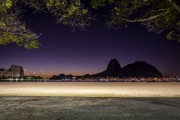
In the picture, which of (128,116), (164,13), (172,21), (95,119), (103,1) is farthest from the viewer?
(172,21)

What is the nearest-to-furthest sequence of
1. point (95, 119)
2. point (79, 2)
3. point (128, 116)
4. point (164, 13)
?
point (95, 119) < point (128, 116) < point (79, 2) < point (164, 13)

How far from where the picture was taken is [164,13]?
522 inches

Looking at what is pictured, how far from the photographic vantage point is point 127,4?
13.4 metres

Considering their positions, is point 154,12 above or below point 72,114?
above

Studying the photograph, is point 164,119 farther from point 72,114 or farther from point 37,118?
point 37,118

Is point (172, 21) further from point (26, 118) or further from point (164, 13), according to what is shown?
point (26, 118)

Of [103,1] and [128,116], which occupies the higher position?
[103,1]

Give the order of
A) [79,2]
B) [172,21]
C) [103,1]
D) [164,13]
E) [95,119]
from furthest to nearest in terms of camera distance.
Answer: [172,21] → [164,13] → [103,1] → [79,2] → [95,119]

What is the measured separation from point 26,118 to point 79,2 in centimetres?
471

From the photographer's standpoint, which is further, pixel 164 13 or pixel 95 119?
pixel 164 13

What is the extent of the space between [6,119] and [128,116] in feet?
13.1

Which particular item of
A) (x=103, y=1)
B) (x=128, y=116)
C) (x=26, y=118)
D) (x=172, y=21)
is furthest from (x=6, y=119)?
(x=172, y=21)

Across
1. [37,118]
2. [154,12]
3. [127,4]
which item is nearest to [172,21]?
[154,12]

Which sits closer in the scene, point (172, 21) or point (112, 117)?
point (112, 117)
